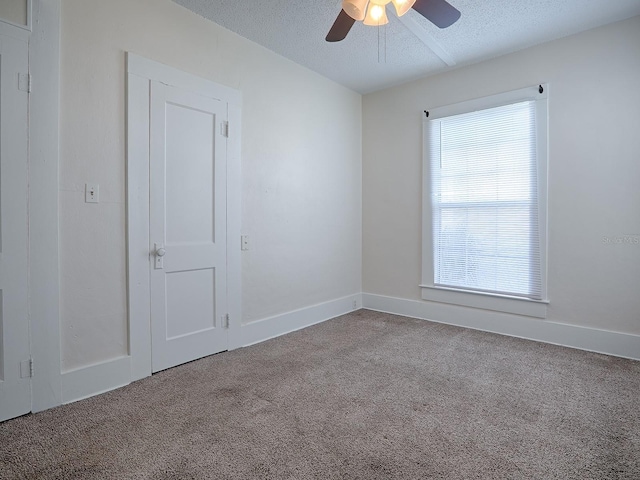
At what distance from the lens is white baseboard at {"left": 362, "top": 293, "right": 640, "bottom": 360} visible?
→ 9.95 ft

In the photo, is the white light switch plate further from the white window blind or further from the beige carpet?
the white window blind

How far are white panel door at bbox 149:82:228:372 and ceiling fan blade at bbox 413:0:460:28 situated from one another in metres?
1.78

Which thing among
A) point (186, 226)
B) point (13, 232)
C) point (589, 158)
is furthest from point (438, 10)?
point (13, 232)

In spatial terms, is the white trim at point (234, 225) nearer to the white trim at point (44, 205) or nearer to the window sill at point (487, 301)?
the white trim at point (44, 205)

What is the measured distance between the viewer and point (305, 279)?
397cm

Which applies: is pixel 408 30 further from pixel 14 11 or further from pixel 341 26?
pixel 14 11

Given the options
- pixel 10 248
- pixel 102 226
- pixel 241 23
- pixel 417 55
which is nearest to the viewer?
pixel 10 248

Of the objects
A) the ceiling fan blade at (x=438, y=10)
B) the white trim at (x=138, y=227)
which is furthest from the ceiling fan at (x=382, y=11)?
the white trim at (x=138, y=227)

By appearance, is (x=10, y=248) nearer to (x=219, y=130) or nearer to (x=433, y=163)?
(x=219, y=130)

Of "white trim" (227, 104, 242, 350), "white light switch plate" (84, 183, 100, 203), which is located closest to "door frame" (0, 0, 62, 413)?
"white light switch plate" (84, 183, 100, 203)

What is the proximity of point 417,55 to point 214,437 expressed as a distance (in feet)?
12.1

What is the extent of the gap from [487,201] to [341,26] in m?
2.40

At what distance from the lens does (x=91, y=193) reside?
91.9 inches

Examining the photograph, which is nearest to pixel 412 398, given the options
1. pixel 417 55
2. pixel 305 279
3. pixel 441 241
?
pixel 305 279
